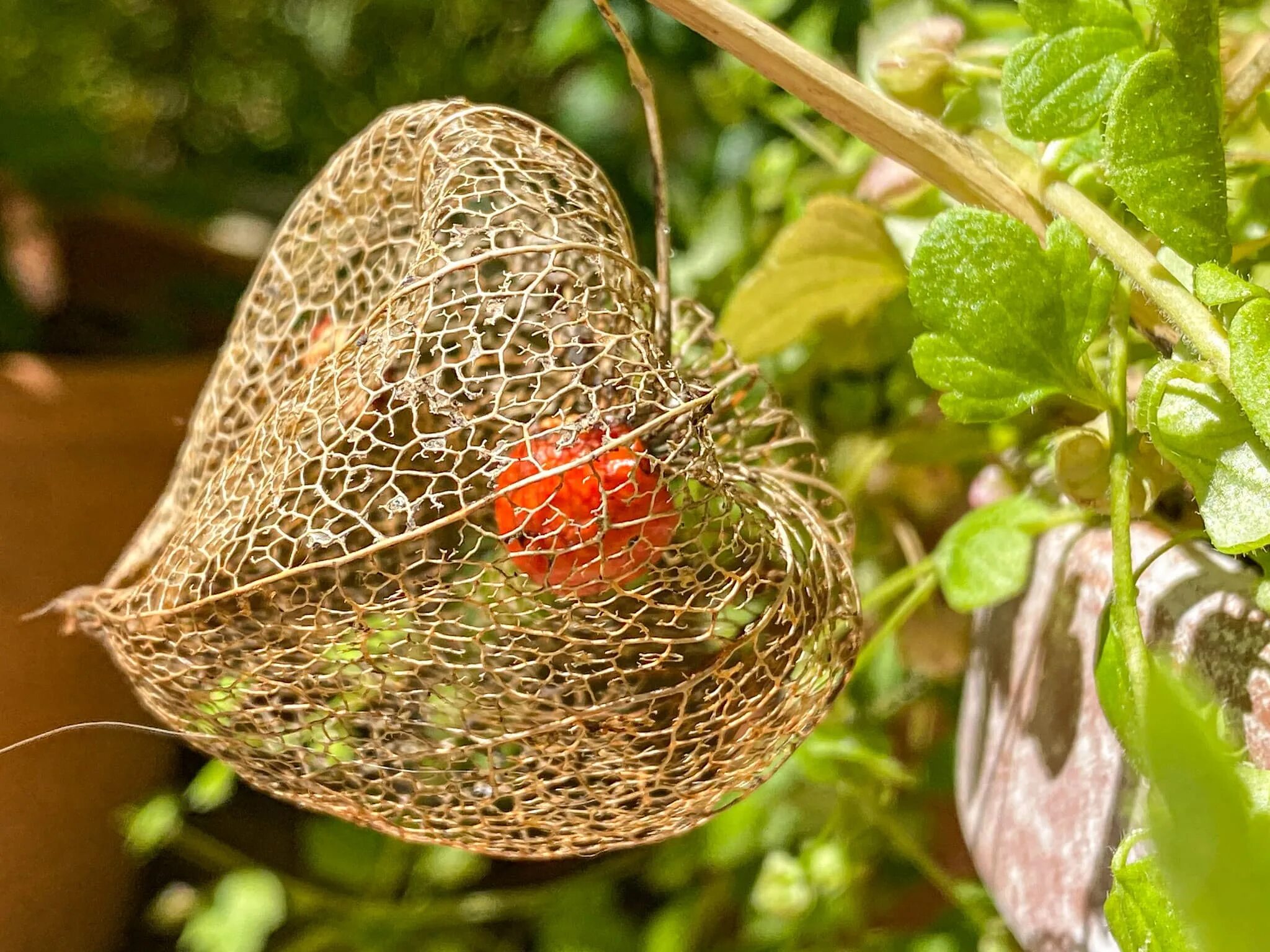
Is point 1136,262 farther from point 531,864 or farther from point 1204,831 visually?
point 531,864

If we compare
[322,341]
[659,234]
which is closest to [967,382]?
[659,234]

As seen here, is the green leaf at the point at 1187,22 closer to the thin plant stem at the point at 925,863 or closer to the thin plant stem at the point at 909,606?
the thin plant stem at the point at 909,606

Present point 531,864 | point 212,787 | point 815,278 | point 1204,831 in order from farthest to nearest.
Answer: point 531,864, point 212,787, point 815,278, point 1204,831

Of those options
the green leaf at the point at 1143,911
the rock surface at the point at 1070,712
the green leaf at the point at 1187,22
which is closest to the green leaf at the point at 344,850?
the rock surface at the point at 1070,712

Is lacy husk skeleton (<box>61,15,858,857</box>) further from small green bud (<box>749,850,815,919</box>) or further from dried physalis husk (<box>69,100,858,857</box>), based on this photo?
small green bud (<box>749,850,815,919</box>)

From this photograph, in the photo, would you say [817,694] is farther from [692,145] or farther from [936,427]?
[692,145]

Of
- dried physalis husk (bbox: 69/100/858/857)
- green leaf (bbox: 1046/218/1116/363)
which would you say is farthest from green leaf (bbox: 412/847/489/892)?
green leaf (bbox: 1046/218/1116/363)
